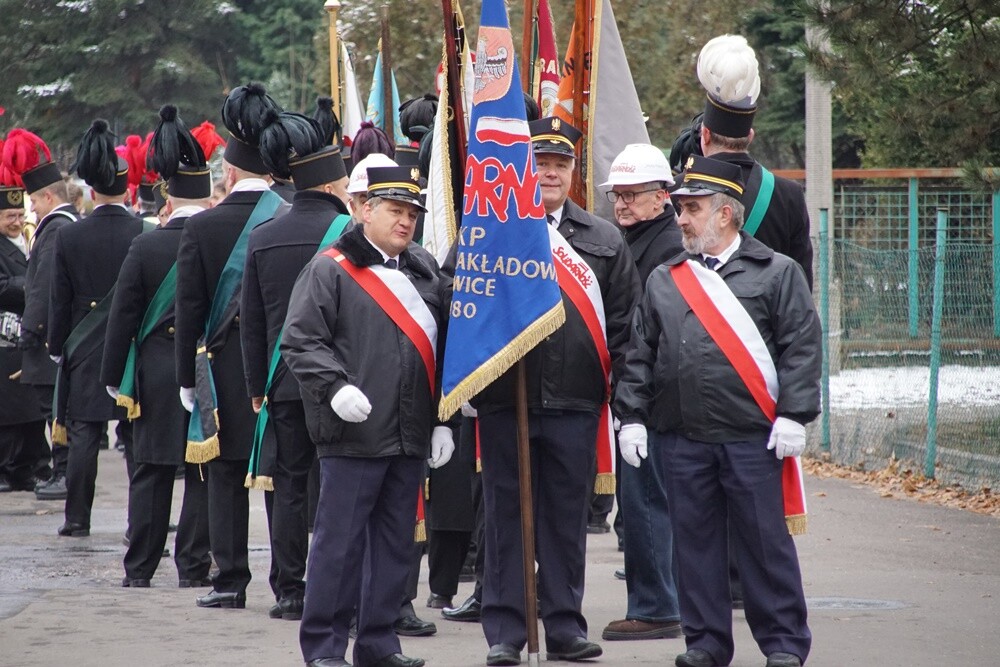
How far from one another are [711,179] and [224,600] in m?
3.29

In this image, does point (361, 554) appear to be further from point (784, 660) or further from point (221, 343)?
point (221, 343)

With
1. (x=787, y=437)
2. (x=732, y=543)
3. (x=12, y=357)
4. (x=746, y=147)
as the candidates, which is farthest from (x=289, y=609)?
(x=12, y=357)

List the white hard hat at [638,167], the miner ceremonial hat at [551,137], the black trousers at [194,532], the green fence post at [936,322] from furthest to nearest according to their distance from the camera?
the green fence post at [936,322] < the black trousers at [194,532] < the white hard hat at [638,167] < the miner ceremonial hat at [551,137]

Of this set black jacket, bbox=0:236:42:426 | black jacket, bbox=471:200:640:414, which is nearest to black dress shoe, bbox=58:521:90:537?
black jacket, bbox=0:236:42:426

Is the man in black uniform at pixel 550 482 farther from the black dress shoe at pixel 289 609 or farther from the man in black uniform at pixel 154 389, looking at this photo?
the man in black uniform at pixel 154 389

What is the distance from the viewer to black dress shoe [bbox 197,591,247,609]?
8078 mm

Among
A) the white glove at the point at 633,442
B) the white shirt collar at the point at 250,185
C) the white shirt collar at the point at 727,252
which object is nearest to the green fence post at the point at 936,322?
the white shirt collar at the point at 727,252

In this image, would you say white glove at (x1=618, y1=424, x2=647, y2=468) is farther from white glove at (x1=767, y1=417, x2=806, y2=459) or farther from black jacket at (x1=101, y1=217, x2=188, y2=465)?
black jacket at (x1=101, y1=217, x2=188, y2=465)

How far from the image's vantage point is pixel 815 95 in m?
16.8

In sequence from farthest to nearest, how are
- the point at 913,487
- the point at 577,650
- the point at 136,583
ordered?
1. the point at 913,487
2. the point at 136,583
3. the point at 577,650

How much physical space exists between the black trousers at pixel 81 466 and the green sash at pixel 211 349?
2479 millimetres

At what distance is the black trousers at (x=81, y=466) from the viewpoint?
10.3 metres

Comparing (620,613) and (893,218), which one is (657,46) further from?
(620,613)

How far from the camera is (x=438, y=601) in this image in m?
8.06
